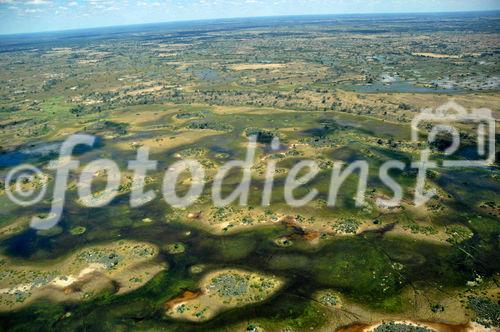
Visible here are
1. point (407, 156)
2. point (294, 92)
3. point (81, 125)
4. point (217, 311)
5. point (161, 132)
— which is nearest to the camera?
point (217, 311)

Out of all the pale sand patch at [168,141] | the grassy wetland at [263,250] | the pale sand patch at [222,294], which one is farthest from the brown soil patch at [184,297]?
the pale sand patch at [168,141]

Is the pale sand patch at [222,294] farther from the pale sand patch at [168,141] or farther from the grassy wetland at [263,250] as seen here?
the pale sand patch at [168,141]

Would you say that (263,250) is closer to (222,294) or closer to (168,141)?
(222,294)

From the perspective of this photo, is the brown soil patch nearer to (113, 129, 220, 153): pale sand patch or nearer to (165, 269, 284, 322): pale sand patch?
(165, 269, 284, 322): pale sand patch

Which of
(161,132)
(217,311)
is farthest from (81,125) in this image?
(217,311)

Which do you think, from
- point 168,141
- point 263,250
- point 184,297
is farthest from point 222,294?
point 168,141

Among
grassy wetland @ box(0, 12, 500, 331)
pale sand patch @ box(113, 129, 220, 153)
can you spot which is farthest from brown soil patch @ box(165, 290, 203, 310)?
pale sand patch @ box(113, 129, 220, 153)

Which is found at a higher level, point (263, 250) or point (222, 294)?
point (222, 294)

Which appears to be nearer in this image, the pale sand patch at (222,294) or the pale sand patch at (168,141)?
the pale sand patch at (222,294)

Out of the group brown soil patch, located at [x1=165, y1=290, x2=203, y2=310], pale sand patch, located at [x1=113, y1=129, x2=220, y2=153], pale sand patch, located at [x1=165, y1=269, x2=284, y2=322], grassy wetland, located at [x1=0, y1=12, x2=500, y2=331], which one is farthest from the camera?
pale sand patch, located at [x1=113, y1=129, x2=220, y2=153]

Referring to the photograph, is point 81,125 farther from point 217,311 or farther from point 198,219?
point 217,311

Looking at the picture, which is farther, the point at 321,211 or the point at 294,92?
the point at 294,92
